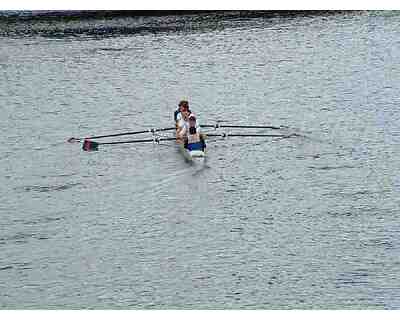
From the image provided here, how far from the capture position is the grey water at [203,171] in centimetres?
2038

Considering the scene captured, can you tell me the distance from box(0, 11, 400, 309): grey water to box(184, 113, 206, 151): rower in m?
0.57

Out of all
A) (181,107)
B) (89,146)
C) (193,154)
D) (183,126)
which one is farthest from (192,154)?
(89,146)

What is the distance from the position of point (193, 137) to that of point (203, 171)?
987mm

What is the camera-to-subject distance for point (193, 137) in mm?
26500

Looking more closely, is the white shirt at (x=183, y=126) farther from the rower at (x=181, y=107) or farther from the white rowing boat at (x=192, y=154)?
the white rowing boat at (x=192, y=154)

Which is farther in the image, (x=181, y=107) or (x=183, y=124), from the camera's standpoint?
(x=181, y=107)

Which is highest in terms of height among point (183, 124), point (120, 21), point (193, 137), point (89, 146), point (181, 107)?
point (120, 21)

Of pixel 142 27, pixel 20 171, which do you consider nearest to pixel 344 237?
pixel 20 171

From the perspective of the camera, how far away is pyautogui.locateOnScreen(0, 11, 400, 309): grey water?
20.4 m

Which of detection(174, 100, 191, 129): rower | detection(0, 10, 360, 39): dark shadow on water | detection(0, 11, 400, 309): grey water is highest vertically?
detection(0, 10, 360, 39): dark shadow on water

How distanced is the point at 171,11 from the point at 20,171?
19031mm

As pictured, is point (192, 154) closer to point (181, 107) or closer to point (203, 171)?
point (203, 171)

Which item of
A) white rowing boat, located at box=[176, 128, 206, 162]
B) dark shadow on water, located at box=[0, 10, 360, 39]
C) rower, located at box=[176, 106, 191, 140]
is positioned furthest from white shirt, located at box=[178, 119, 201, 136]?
dark shadow on water, located at box=[0, 10, 360, 39]

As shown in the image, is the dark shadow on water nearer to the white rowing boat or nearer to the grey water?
the grey water
